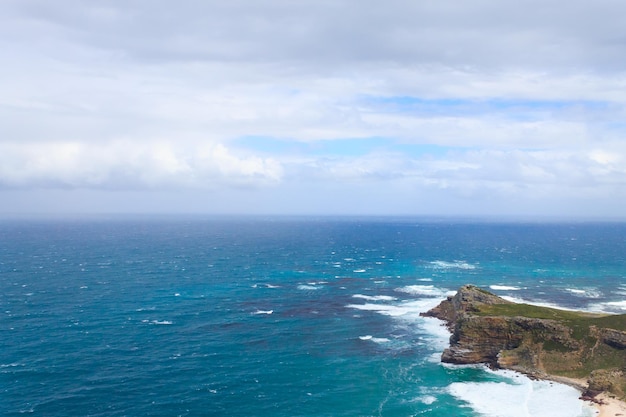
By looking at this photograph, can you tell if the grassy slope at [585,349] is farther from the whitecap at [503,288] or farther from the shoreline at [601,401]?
the whitecap at [503,288]

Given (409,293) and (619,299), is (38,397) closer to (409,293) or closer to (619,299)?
(409,293)

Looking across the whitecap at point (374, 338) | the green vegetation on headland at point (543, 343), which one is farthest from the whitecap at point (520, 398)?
the whitecap at point (374, 338)

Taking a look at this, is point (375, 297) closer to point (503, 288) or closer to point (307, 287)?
point (307, 287)

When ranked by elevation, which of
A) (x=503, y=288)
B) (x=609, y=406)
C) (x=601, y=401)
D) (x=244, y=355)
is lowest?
(x=244, y=355)

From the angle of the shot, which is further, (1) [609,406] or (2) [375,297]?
(2) [375,297]

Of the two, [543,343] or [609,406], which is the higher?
[543,343]

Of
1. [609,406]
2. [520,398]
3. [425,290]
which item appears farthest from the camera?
[425,290]

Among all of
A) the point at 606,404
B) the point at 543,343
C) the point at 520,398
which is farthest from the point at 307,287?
the point at 606,404

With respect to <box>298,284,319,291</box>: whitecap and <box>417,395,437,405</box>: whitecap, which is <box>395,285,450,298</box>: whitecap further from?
<box>417,395,437,405</box>: whitecap

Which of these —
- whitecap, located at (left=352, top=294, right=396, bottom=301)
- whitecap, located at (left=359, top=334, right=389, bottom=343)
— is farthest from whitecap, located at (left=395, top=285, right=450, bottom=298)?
whitecap, located at (left=359, top=334, right=389, bottom=343)

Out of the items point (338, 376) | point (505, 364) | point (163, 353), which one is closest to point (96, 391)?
point (163, 353)
